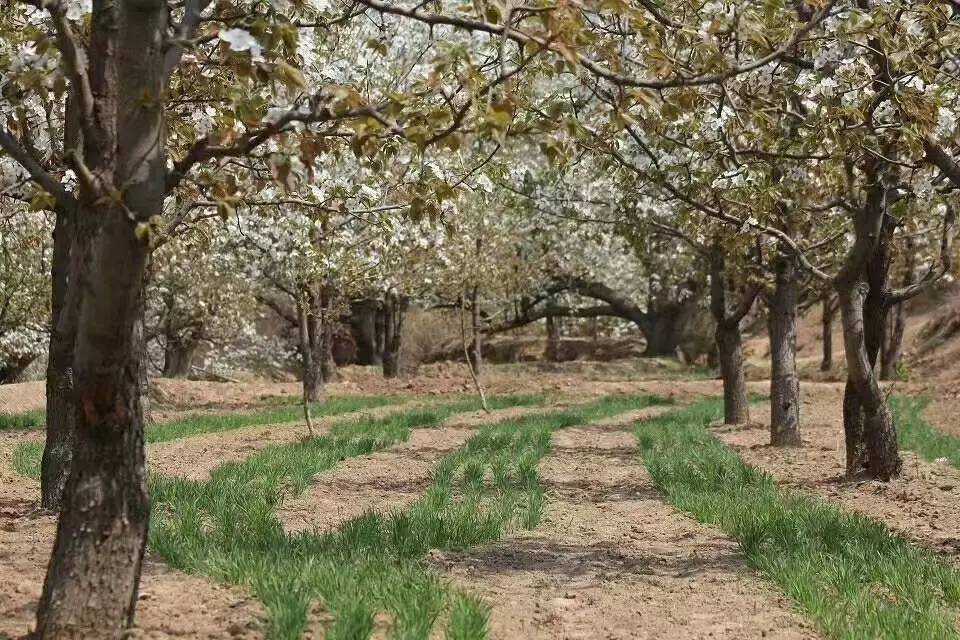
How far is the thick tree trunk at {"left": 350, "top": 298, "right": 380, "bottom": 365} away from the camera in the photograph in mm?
35344

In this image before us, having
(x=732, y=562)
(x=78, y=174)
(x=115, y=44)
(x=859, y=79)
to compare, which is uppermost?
(x=859, y=79)

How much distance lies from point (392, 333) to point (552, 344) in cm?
1126

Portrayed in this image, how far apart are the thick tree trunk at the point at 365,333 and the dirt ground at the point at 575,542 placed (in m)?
20.7

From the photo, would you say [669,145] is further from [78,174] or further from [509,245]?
[509,245]

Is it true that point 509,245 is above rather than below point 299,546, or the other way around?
above

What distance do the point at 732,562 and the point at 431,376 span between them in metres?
23.6

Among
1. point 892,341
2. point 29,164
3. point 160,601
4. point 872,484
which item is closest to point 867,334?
point 872,484

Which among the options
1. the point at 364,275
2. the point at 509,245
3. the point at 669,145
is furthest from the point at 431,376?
the point at 669,145

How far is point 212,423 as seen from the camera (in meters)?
14.4

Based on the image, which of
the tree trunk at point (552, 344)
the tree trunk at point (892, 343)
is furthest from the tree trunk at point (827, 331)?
the tree trunk at point (552, 344)

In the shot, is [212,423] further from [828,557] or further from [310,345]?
[828,557]

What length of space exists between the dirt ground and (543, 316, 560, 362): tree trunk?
23455 millimetres

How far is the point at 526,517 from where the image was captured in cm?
704

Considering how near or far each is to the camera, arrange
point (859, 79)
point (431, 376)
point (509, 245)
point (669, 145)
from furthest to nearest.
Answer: point (431, 376)
point (509, 245)
point (669, 145)
point (859, 79)
